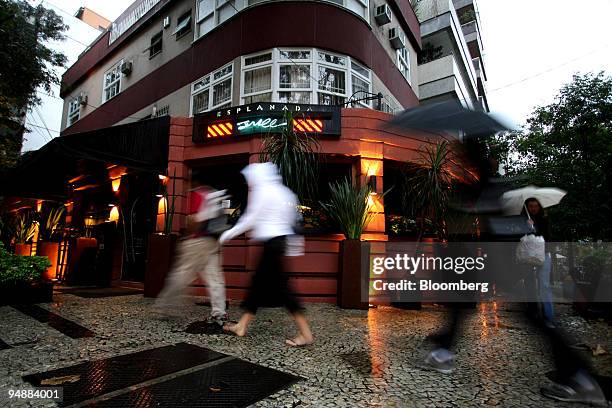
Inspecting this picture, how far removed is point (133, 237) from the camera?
1004 centimetres

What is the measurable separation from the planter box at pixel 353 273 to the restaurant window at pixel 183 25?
9.20 meters

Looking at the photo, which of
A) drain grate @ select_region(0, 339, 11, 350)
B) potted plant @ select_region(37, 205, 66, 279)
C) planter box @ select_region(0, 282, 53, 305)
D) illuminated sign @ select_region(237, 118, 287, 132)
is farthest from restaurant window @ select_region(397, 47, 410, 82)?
potted plant @ select_region(37, 205, 66, 279)

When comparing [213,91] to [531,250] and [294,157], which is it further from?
[531,250]

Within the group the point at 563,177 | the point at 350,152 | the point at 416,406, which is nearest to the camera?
the point at 416,406

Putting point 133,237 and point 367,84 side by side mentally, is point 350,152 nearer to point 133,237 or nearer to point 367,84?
point 367,84

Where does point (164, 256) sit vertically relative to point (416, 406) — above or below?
above

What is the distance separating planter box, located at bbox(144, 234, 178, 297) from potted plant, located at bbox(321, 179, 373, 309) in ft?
10.0

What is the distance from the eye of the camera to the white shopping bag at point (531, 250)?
3.09 metres

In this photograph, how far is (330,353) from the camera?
3.37 metres

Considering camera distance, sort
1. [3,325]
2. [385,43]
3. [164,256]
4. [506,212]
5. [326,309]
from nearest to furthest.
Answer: [506,212]
[3,325]
[326,309]
[164,256]
[385,43]

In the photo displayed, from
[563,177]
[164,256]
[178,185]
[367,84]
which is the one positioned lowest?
[164,256]

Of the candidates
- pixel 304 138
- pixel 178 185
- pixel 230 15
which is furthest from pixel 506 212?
pixel 230 15

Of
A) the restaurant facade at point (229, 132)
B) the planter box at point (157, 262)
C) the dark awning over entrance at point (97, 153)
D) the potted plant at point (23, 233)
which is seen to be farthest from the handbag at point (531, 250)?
the potted plant at point (23, 233)

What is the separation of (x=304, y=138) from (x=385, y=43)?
21.4 ft
